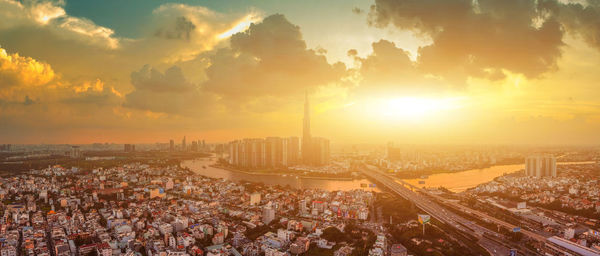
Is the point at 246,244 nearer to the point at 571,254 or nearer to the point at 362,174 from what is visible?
the point at 571,254

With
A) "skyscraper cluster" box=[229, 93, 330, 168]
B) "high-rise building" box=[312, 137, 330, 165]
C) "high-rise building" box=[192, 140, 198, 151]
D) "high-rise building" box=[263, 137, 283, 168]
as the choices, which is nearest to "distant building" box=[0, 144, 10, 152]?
"high-rise building" box=[192, 140, 198, 151]

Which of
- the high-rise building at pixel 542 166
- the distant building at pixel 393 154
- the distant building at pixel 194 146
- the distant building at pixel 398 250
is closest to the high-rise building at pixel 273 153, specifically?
the distant building at pixel 393 154

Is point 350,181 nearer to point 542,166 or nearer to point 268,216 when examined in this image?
point 268,216

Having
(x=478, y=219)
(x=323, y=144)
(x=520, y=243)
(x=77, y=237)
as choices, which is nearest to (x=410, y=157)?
(x=323, y=144)

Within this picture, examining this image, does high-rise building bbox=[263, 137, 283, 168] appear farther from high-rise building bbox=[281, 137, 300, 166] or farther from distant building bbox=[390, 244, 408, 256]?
distant building bbox=[390, 244, 408, 256]

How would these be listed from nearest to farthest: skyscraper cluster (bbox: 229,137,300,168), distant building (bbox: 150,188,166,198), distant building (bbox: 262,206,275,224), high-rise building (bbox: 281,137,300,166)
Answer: distant building (bbox: 262,206,275,224)
distant building (bbox: 150,188,166,198)
skyscraper cluster (bbox: 229,137,300,168)
high-rise building (bbox: 281,137,300,166)

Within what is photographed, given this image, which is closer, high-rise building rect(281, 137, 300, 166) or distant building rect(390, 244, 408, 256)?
distant building rect(390, 244, 408, 256)

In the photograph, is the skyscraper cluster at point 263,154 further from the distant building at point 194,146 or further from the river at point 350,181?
the distant building at point 194,146
